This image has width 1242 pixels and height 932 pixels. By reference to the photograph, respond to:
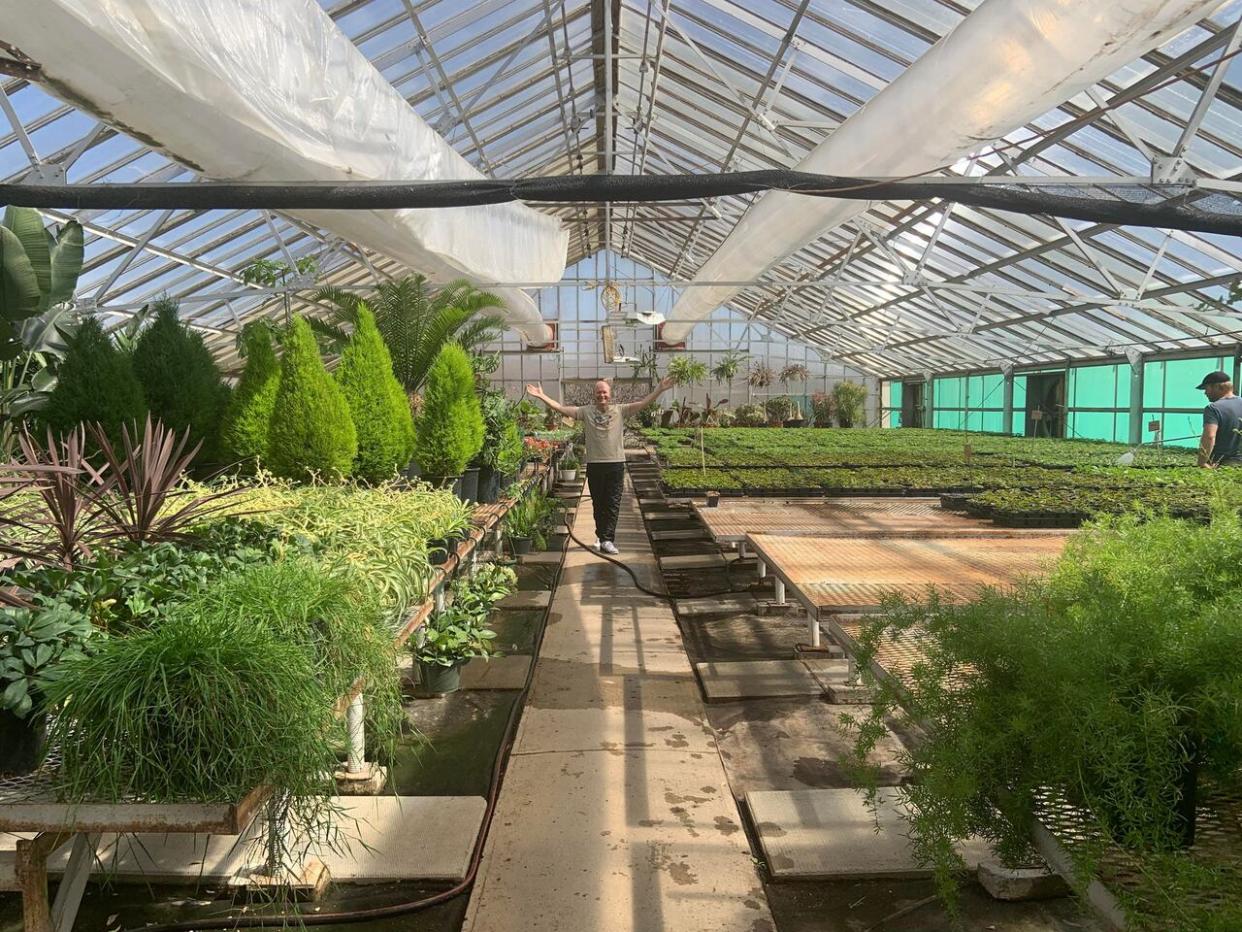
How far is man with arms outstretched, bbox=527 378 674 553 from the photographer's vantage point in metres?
7.04

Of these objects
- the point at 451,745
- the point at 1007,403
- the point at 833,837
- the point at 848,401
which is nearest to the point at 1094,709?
the point at 833,837

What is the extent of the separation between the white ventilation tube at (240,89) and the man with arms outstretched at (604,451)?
3.23 metres

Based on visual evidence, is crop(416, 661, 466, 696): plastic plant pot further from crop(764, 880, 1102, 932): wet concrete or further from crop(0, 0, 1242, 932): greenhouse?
crop(764, 880, 1102, 932): wet concrete

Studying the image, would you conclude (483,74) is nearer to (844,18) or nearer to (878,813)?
(844,18)

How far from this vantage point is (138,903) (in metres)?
2.27

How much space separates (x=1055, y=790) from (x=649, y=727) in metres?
2.21

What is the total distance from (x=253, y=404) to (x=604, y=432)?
9.31 feet

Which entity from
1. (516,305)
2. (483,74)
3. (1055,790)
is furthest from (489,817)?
(516,305)

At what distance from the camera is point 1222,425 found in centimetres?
604

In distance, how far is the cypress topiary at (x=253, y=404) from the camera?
502 centimetres

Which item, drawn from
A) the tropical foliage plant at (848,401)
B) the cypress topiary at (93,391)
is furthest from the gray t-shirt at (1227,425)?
the tropical foliage plant at (848,401)

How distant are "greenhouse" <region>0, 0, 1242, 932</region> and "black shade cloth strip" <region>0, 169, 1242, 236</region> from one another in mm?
19

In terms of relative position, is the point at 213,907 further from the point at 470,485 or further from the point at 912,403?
the point at 912,403

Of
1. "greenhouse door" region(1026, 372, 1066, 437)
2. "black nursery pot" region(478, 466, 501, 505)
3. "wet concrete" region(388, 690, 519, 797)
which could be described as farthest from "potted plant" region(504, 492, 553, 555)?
"greenhouse door" region(1026, 372, 1066, 437)
